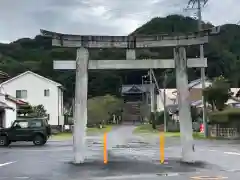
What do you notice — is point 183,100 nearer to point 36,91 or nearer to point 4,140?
point 4,140

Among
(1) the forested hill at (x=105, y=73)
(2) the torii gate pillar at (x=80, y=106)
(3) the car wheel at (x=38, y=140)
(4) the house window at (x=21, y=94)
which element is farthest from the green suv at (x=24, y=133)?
(4) the house window at (x=21, y=94)

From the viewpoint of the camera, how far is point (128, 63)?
750 inches

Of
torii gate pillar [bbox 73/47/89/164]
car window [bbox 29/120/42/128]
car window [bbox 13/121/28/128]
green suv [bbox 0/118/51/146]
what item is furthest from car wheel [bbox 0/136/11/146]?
torii gate pillar [bbox 73/47/89/164]

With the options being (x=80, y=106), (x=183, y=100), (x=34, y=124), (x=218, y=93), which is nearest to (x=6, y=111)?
(x=34, y=124)

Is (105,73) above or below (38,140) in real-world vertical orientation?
above

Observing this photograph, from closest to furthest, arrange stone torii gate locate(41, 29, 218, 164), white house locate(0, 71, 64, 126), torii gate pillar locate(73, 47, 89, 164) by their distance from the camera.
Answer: torii gate pillar locate(73, 47, 89, 164) → stone torii gate locate(41, 29, 218, 164) → white house locate(0, 71, 64, 126)

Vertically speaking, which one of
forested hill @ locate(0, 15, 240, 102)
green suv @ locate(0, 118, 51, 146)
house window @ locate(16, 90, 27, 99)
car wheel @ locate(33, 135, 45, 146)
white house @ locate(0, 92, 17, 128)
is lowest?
car wheel @ locate(33, 135, 45, 146)

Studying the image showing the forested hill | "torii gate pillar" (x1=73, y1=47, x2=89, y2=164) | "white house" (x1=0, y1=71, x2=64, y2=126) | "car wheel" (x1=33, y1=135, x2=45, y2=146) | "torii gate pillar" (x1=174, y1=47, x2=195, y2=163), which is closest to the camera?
"torii gate pillar" (x1=73, y1=47, x2=89, y2=164)

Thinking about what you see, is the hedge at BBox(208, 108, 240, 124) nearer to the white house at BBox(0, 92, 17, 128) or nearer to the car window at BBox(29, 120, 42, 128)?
the car window at BBox(29, 120, 42, 128)

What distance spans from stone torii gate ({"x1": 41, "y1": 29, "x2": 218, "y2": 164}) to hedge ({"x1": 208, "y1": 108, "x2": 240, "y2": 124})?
23431mm

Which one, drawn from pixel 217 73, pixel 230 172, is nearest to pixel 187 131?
pixel 230 172

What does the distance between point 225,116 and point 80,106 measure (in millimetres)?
26243

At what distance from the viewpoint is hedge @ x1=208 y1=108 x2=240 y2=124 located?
41956mm

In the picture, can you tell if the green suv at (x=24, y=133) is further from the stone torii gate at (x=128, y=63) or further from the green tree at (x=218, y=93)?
the green tree at (x=218, y=93)
